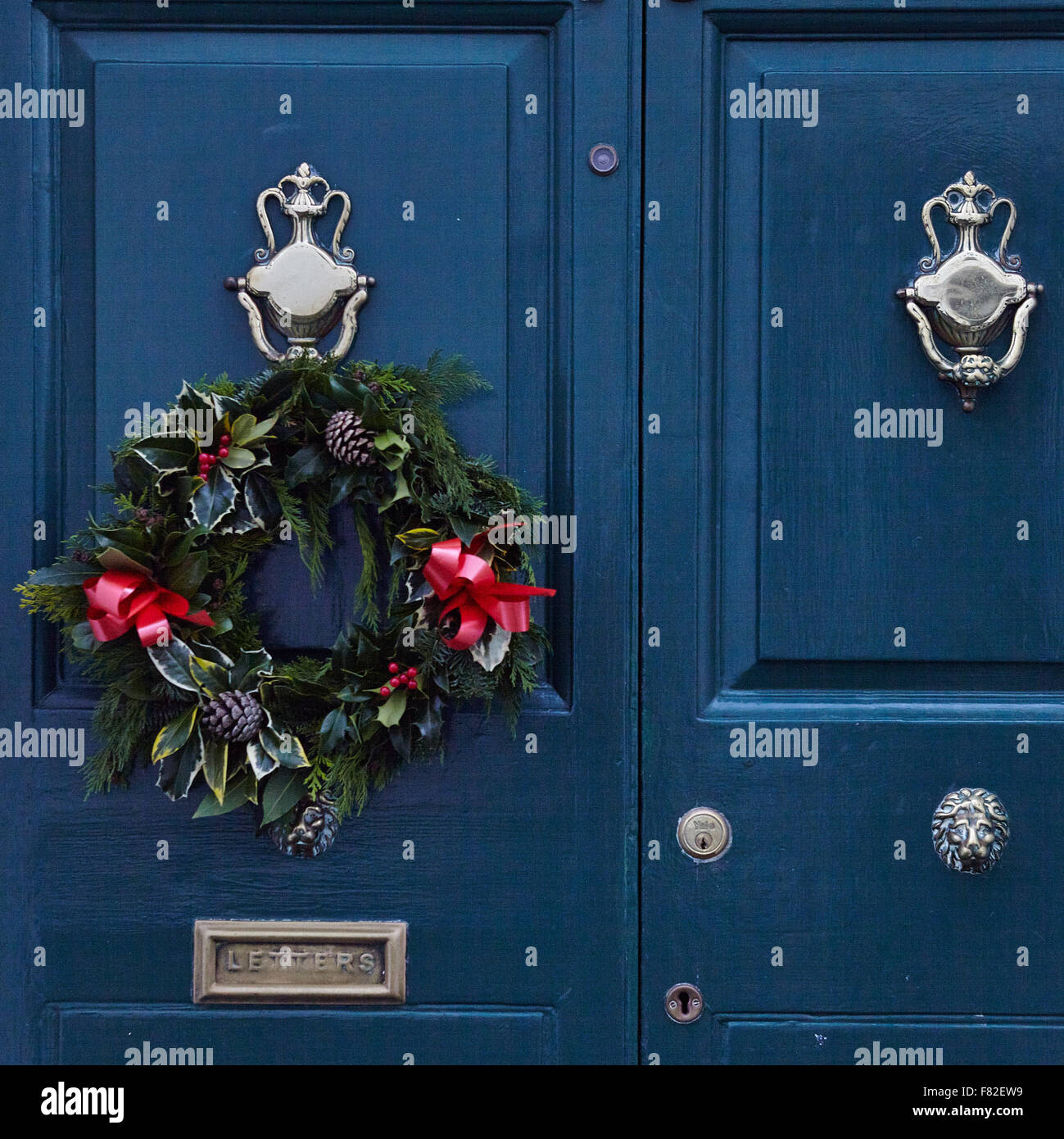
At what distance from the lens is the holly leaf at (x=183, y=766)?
137cm

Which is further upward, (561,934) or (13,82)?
(13,82)

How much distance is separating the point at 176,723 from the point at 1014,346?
3.96ft

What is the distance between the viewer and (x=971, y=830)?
1396 mm

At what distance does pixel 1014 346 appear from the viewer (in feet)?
4.65

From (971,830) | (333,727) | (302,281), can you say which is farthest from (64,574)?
(971,830)

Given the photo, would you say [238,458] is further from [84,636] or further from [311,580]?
[84,636]

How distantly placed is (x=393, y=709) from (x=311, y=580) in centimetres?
22

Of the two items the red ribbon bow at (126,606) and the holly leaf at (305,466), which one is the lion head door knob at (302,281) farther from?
the red ribbon bow at (126,606)

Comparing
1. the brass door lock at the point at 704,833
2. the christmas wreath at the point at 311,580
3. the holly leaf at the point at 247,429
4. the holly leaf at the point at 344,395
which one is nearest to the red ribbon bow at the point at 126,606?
the christmas wreath at the point at 311,580

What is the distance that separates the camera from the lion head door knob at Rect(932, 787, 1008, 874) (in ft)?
4.57

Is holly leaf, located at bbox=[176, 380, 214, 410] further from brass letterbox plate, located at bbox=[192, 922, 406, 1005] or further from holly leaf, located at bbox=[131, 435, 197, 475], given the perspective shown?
brass letterbox plate, located at bbox=[192, 922, 406, 1005]

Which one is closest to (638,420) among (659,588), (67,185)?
(659,588)
